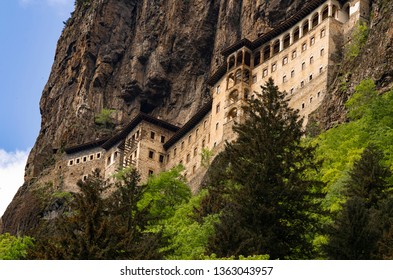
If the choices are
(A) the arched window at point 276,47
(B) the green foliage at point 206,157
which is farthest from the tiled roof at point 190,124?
(A) the arched window at point 276,47

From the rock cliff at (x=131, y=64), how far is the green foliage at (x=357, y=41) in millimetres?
15975

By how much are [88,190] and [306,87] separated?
4201cm

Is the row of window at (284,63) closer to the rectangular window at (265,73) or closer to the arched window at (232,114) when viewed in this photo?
the rectangular window at (265,73)

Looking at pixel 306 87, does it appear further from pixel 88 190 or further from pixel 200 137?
pixel 88 190

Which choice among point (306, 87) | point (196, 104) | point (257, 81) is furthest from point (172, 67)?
point (306, 87)

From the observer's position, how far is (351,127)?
5362 centimetres

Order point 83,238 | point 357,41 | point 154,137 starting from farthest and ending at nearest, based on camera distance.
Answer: point 154,137 → point 357,41 → point 83,238

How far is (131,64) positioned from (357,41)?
4535 centimetres

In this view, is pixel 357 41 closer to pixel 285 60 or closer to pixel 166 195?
pixel 285 60

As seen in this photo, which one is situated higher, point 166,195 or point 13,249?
point 166,195

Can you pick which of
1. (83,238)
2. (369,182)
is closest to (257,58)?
(369,182)

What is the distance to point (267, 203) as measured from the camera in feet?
107

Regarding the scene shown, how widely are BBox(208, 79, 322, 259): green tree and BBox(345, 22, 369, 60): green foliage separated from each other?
3222 cm

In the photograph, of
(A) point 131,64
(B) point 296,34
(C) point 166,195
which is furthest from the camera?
(A) point 131,64
